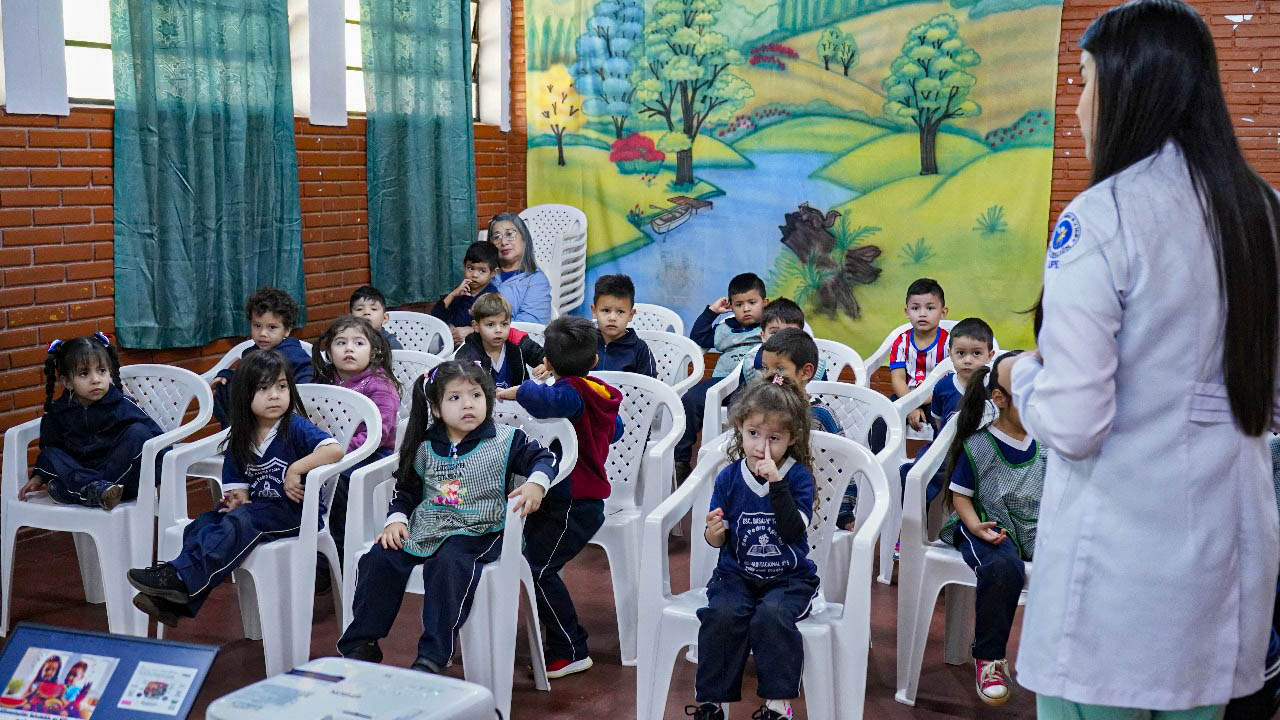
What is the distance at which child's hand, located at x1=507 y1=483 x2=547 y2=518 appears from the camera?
2865mm

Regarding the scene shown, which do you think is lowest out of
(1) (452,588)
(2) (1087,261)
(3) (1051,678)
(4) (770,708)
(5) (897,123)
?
(4) (770,708)

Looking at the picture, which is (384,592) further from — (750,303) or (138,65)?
(138,65)

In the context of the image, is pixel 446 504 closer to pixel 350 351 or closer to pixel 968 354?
pixel 350 351

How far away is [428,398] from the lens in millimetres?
3062

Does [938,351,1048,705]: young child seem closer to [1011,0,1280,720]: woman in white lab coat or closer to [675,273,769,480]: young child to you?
[1011,0,1280,720]: woman in white lab coat

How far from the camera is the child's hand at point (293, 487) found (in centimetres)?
318

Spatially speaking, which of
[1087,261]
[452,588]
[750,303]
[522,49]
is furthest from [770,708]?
[522,49]

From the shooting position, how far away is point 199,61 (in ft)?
15.6

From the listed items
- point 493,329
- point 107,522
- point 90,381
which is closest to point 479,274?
point 493,329

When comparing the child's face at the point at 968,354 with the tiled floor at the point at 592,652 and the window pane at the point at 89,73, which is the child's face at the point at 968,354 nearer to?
the tiled floor at the point at 592,652

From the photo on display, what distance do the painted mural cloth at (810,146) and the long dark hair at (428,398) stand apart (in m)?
3.77

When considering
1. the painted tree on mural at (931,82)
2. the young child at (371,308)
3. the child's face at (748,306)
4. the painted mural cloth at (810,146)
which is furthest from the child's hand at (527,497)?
the painted tree on mural at (931,82)

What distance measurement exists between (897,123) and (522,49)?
2414 mm

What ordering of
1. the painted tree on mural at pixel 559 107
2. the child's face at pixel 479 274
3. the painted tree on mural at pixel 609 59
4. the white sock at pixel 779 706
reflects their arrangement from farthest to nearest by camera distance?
the painted tree on mural at pixel 559 107, the painted tree on mural at pixel 609 59, the child's face at pixel 479 274, the white sock at pixel 779 706
